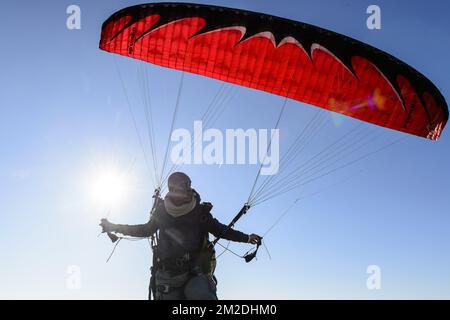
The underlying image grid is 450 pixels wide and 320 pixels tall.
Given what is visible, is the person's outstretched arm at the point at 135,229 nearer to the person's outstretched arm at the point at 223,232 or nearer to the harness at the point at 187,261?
the harness at the point at 187,261

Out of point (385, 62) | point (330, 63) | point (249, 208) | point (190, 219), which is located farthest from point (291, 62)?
point (190, 219)

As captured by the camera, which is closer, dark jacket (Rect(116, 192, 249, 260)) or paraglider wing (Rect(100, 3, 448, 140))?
dark jacket (Rect(116, 192, 249, 260))

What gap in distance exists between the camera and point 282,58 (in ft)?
38.9

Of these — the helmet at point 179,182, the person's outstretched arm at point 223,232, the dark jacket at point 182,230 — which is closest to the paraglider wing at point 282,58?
the helmet at point 179,182

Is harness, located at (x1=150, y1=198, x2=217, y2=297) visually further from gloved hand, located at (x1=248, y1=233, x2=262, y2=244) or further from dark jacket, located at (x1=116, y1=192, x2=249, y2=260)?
gloved hand, located at (x1=248, y1=233, x2=262, y2=244)

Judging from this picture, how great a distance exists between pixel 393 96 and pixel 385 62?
0.86m

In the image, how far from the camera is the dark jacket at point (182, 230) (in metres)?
7.72

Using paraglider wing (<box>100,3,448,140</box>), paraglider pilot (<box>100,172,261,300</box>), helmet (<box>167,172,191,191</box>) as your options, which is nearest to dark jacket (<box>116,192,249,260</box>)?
paraglider pilot (<box>100,172,261,300</box>)

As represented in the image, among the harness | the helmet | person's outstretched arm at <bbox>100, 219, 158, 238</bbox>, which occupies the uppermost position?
the helmet

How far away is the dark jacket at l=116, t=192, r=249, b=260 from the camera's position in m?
7.72

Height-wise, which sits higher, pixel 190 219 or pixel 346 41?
pixel 346 41
